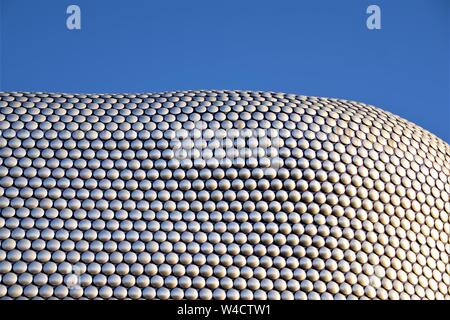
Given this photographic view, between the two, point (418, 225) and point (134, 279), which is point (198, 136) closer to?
point (134, 279)

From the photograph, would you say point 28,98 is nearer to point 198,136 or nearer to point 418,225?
point 198,136

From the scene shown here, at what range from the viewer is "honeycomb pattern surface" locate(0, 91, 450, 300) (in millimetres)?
12516

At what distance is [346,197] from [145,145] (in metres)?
3.53

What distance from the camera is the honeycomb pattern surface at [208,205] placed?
1252 centimetres

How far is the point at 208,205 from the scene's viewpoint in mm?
13062

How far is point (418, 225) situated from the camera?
13.9 meters

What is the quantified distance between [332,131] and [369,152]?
0.75m

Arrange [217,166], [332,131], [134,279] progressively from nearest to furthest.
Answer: [134,279] < [217,166] < [332,131]
